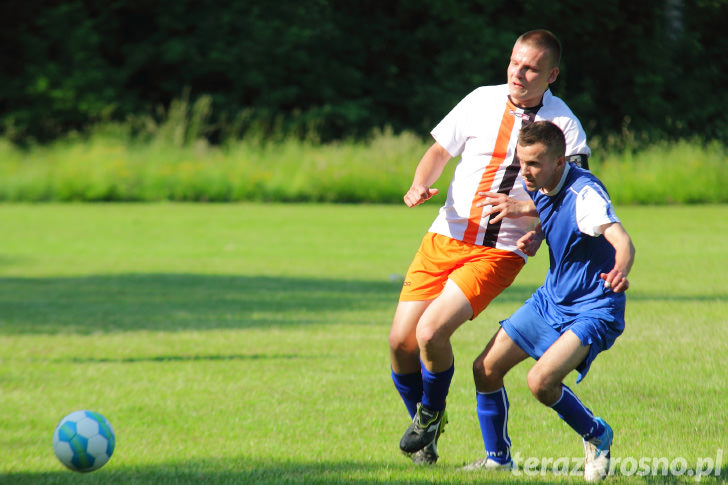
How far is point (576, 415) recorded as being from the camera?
419 centimetres

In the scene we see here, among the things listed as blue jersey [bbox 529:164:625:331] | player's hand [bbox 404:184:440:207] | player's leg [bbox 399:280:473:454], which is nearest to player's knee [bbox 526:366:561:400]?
blue jersey [bbox 529:164:625:331]

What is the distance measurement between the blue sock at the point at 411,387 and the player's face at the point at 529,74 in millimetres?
1425

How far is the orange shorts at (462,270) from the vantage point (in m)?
4.51

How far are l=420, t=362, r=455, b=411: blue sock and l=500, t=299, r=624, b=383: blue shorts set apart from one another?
0.44 m

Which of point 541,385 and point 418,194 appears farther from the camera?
point 418,194

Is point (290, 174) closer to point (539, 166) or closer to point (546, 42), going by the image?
point (546, 42)

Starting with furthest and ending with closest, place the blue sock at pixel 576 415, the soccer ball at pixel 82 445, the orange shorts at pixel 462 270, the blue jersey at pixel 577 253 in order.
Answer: the orange shorts at pixel 462 270 → the soccer ball at pixel 82 445 → the blue sock at pixel 576 415 → the blue jersey at pixel 577 253

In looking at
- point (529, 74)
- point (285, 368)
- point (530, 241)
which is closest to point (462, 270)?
point (530, 241)

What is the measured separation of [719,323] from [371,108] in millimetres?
26511

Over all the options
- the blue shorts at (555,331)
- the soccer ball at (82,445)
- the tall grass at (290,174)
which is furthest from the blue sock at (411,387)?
the tall grass at (290,174)

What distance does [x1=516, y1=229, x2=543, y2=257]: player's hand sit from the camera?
4.29 m

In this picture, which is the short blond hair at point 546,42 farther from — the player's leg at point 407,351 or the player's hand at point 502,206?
the player's leg at point 407,351

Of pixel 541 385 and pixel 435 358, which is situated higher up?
pixel 541 385

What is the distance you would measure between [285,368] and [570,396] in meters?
3.06
